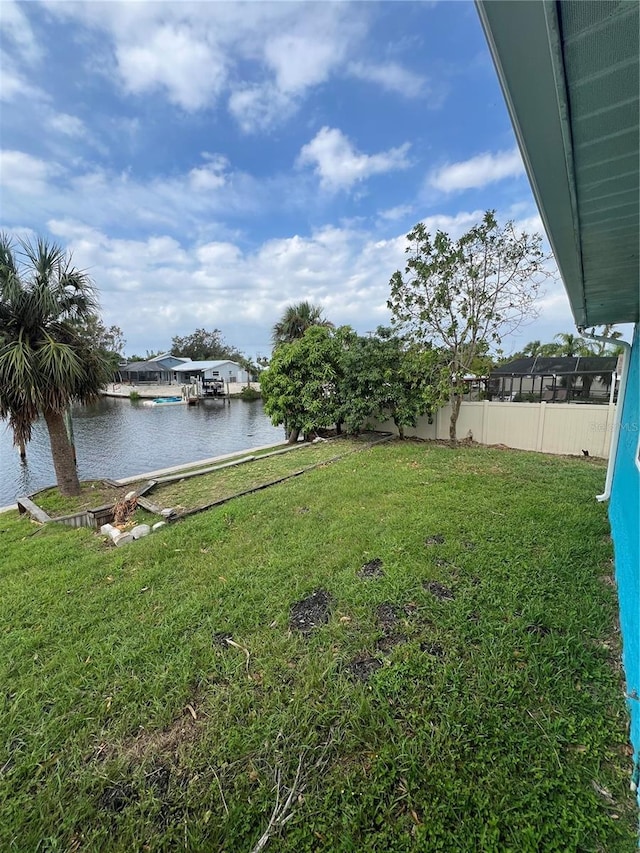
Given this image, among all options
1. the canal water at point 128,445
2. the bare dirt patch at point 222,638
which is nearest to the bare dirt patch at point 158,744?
the bare dirt patch at point 222,638

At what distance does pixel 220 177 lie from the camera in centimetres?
977

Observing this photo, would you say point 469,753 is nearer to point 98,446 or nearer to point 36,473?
point 36,473

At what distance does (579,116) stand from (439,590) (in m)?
2.64

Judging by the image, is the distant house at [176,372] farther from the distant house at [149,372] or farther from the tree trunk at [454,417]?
the tree trunk at [454,417]

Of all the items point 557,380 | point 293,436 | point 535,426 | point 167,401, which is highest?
point 557,380

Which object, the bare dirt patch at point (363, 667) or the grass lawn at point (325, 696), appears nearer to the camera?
the grass lawn at point (325, 696)

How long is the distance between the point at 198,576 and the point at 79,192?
10.8m

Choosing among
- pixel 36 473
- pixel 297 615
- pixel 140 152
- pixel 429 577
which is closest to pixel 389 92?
pixel 140 152

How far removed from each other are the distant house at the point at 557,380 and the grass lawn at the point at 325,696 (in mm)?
12088

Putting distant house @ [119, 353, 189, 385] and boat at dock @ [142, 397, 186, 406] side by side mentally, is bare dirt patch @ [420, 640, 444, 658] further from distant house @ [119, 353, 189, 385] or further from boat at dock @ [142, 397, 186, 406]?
distant house @ [119, 353, 189, 385]

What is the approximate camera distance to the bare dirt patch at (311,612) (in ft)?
7.67

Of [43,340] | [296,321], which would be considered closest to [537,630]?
[43,340]

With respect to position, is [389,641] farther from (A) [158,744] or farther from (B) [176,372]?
(B) [176,372]

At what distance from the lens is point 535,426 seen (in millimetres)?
7594
